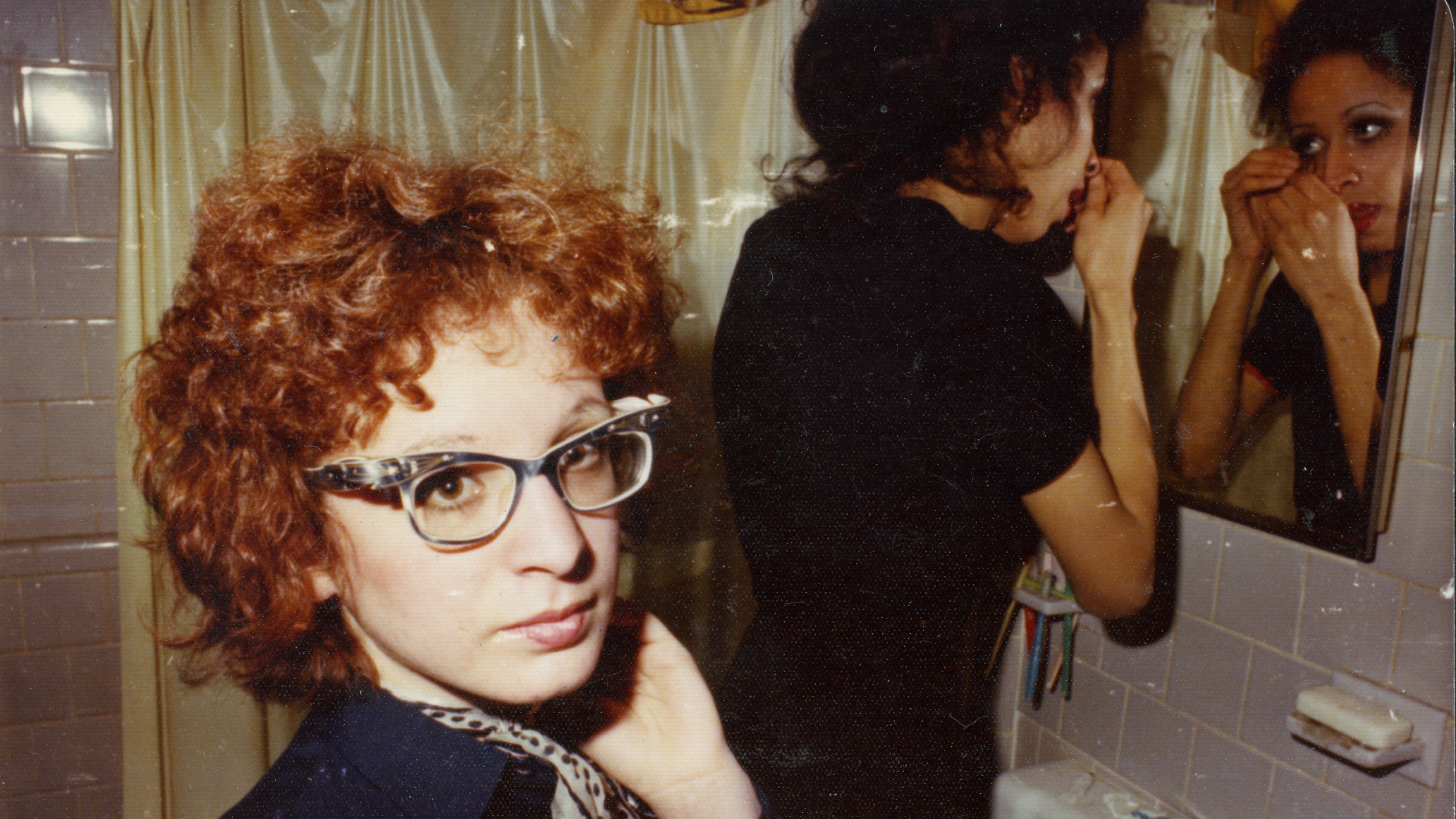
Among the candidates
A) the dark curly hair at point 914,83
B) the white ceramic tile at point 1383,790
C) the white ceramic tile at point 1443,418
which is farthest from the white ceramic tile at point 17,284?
the white ceramic tile at point 1383,790

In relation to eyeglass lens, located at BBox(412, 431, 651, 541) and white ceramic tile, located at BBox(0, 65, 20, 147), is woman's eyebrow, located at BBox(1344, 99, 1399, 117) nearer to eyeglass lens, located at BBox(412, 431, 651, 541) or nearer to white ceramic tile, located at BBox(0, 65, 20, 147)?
eyeglass lens, located at BBox(412, 431, 651, 541)

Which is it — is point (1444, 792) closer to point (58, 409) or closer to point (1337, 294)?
point (1337, 294)

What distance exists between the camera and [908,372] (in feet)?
2.63

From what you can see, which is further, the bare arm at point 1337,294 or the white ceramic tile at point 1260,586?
the white ceramic tile at point 1260,586

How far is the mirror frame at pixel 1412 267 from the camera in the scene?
74cm

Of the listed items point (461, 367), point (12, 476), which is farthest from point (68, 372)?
point (461, 367)

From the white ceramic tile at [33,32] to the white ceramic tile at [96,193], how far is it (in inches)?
3.3

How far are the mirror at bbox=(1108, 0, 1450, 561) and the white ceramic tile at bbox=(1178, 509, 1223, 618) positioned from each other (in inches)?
1.0

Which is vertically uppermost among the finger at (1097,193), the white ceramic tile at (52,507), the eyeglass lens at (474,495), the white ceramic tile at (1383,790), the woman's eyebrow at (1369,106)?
the woman's eyebrow at (1369,106)

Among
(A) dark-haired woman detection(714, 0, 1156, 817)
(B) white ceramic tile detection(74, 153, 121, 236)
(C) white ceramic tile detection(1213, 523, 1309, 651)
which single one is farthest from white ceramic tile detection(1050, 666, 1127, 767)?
(B) white ceramic tile detection(74, 153, 121, 236)

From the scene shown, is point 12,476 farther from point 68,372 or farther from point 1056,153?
point 1056,153

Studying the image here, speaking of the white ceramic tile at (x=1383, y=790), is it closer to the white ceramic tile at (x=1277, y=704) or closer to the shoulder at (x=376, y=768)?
the white ceramic tile at (x=1277, y=704)

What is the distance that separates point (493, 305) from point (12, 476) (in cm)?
47

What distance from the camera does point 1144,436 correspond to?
3.01 feet
